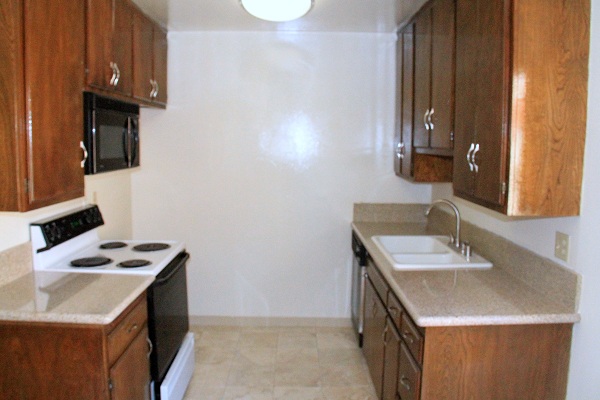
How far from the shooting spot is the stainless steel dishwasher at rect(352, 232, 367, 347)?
11.0 feet

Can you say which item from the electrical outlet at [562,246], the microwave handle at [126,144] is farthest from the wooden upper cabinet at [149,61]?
the electrical outlet at [562,246]

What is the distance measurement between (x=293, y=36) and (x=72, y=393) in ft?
9.13

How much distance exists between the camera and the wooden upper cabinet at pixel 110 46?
2385 mm

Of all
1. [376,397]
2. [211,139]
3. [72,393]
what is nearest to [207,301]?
[211,139]

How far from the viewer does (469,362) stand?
1.92m

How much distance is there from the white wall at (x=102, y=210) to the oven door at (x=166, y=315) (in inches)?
26.5

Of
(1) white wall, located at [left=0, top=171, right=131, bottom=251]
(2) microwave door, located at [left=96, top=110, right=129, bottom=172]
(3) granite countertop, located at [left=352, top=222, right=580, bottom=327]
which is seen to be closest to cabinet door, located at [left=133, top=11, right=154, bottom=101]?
(2) microwave door, located at [left=96, top=110, right=129, bottom=172]

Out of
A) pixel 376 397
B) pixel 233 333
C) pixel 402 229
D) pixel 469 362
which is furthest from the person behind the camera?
pixel 233 333

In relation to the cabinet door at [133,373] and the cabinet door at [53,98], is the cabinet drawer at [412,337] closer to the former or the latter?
the cabinet door at [133,373]

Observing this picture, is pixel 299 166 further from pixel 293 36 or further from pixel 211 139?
pixel 293 36

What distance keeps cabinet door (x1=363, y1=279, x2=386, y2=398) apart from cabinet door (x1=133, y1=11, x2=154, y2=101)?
188 centimetres

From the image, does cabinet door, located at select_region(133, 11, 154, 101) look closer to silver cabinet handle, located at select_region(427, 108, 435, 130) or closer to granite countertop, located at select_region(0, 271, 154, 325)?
granite countertop, located at select_region(0, 271, 154, 325)

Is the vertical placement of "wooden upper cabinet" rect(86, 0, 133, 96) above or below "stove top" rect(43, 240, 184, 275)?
above

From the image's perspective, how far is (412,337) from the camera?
2.04 meters
